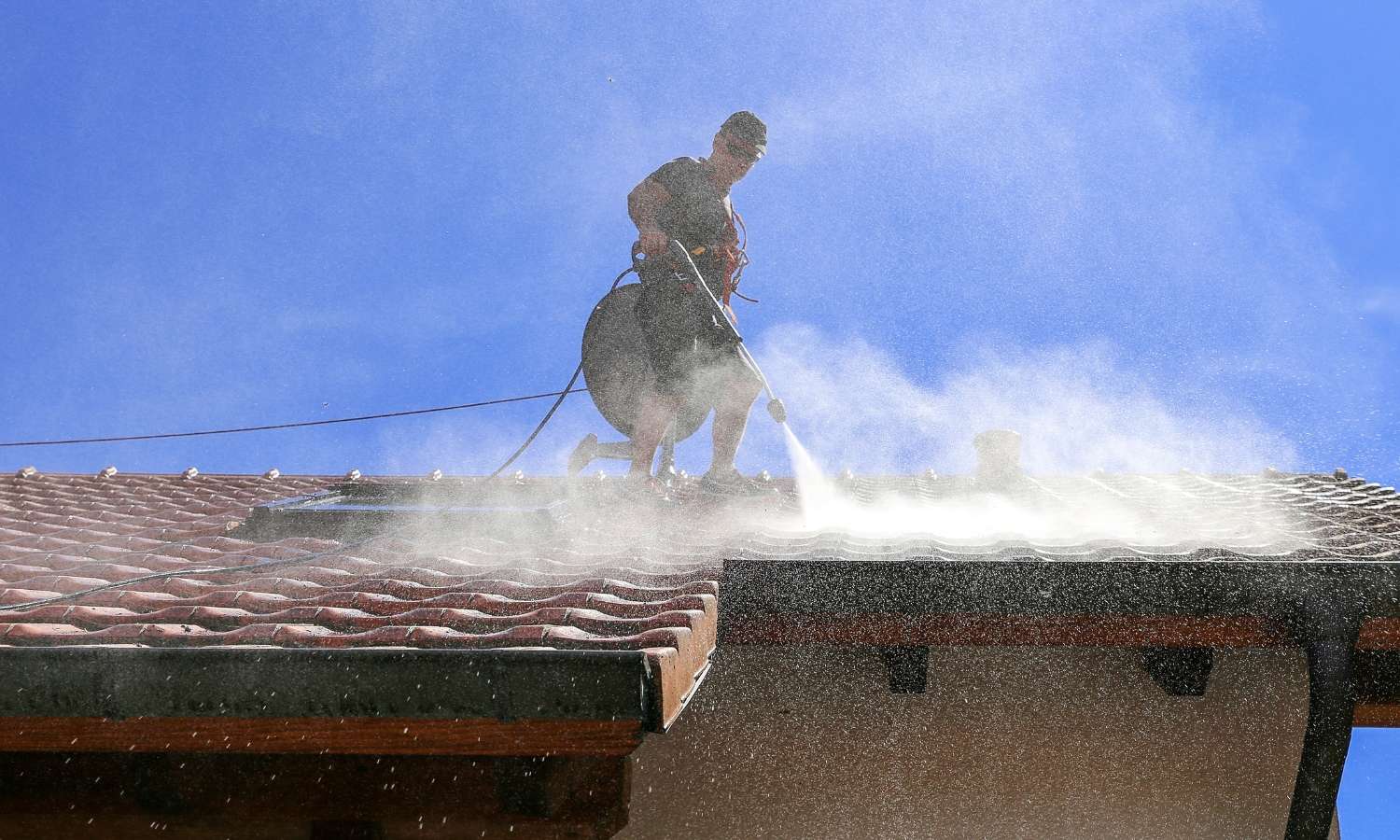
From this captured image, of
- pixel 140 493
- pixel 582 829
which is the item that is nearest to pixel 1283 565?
pixel 582 829

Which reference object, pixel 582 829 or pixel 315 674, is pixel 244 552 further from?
pixel 582 829

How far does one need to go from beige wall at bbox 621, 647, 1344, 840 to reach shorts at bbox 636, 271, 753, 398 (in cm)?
254

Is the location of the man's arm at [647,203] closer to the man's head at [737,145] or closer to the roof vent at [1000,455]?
the man's head at [737,145]

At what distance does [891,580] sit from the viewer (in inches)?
110

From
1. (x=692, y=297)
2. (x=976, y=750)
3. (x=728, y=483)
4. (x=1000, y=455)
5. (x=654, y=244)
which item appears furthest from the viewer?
(x=1000, y=455)

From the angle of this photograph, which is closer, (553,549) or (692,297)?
(553,549)

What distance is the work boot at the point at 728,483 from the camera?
216 inches

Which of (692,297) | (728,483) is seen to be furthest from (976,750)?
(692,297)

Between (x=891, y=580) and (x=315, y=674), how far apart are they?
163 centimetres

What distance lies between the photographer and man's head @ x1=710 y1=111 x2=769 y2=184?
5.59m

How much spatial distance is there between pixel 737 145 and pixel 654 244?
0.85 m

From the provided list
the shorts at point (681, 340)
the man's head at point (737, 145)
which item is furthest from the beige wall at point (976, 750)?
the man's head at point (737, 145)

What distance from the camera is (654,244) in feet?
17.7

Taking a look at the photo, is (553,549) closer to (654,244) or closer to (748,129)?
(654,244)
